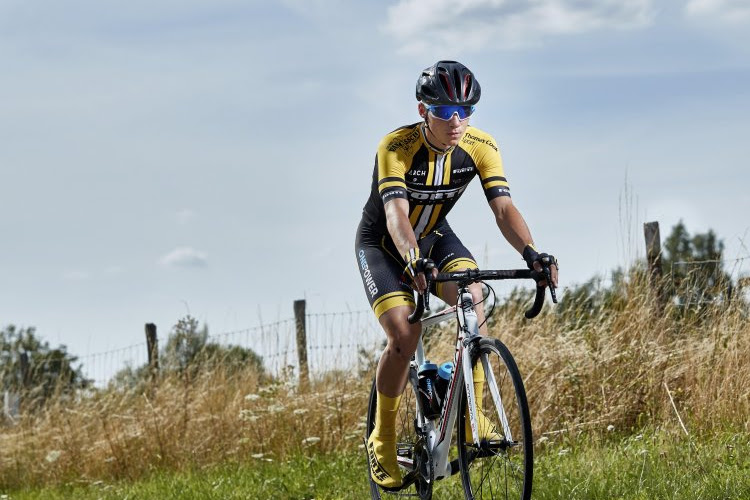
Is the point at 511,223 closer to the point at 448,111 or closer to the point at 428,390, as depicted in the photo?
the point at 448,111

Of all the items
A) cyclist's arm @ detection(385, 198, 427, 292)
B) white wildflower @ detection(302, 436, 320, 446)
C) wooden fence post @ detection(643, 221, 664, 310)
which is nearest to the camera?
cyclist's arm @ detection(385, 198, 427, 292)

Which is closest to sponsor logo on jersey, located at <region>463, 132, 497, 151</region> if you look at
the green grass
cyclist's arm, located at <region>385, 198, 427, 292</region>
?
cyclist's arm, located at <region>385, 198, 427, 292</region>

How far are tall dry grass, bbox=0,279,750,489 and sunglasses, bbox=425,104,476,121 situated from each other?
357cm

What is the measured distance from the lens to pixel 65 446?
12344mm

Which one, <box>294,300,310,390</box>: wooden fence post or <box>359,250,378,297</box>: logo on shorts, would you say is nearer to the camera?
<box>359,250,378,297</box>: logo on shorts

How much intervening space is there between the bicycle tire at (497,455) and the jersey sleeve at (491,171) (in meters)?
1.07

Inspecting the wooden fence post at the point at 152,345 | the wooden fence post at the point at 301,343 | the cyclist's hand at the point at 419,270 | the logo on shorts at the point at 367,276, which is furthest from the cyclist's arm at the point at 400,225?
the wooden fence post at the point at 152,345

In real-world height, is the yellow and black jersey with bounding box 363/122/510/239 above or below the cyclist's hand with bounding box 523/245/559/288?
above

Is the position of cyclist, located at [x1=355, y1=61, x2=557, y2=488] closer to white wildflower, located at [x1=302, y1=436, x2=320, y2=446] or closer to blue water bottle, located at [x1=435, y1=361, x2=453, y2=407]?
blue water bottle, located at [x1=435, y1=361, x2=453, y2=407]

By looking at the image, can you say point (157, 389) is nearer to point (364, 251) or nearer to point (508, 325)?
point (508, 325)

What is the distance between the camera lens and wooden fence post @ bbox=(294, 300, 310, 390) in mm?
11477

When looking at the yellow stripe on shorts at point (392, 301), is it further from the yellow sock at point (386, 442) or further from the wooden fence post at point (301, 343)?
the wooden fence post at point (301, 343)

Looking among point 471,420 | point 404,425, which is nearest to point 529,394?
point 404,425

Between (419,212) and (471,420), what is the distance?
149cm
